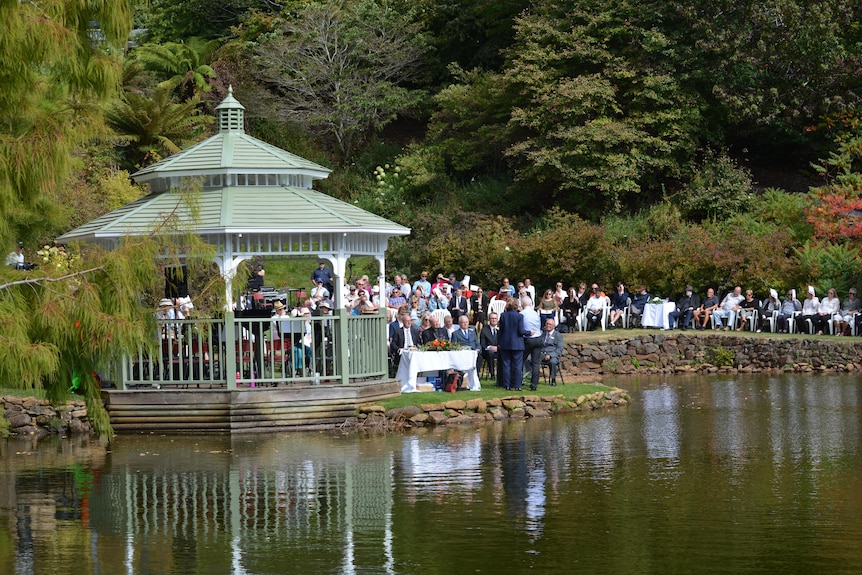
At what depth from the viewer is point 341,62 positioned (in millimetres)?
45094

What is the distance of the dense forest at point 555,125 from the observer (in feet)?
113

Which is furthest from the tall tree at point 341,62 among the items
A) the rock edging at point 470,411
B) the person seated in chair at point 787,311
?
the rock edging at point 470,411

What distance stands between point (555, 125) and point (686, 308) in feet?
30.7

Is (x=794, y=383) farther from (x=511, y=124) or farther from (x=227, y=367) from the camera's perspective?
(x=511, y=124)

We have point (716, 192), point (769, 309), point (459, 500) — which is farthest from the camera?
point (716, 192)

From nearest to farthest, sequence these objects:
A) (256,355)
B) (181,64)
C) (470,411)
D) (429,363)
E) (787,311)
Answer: (470,411)
(256,355)
(429,363)
(787,311)
(181,64)

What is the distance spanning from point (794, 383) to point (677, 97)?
15.5m

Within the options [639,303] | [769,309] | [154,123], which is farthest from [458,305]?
[154,123]

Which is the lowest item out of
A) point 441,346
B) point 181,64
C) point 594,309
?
point 441,346

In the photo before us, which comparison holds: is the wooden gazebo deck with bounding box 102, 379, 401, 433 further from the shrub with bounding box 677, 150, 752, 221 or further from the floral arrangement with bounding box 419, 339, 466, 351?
the shrub with bounding box 677, 150, 752, 221

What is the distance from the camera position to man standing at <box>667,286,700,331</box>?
1281 inches

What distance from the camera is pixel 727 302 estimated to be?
32.3 metres

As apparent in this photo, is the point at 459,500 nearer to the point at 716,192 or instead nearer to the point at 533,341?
the point at 533,341

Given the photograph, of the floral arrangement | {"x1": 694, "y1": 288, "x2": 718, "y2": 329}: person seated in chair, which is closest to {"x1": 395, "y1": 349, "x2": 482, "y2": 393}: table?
the floral arrangement
